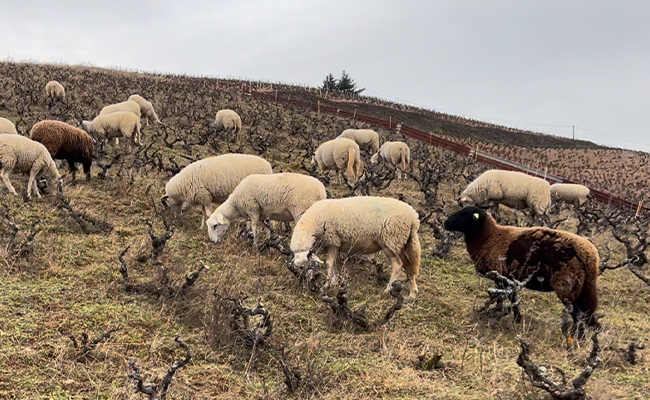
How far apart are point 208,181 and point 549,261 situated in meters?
5.37

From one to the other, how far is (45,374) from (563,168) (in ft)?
98.2

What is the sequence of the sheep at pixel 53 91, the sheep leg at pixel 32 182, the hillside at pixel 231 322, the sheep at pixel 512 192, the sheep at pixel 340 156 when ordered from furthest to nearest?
1. the sheep at pixel 53 91
2. the sheep at pixel 340 156
3. the sheep at pixel 512 192
4. the sheep leg at pixel 32 182
5. the hillside at pixel 231 322

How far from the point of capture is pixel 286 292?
604 cm

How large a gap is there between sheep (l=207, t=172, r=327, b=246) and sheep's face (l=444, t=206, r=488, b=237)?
1.91 meters

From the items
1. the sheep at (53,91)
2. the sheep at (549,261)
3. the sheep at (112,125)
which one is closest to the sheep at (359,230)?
the sheep at (549,261)

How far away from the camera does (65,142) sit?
9.91 meters

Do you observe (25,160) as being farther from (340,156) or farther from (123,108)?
(340,156)

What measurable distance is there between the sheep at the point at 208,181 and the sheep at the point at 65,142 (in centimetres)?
251

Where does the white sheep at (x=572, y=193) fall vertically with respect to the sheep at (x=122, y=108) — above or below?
below

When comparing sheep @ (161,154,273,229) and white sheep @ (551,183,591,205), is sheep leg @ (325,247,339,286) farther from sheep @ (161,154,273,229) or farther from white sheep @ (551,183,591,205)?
white sheep @ (551,183,591,205)

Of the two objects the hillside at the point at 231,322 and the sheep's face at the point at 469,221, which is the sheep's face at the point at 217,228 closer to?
the hillside at the point at 231,322

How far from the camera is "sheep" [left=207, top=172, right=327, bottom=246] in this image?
24.5 feet

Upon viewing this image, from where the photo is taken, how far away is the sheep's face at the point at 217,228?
25.2 ft

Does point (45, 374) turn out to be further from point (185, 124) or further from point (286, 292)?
point (185, 124)
